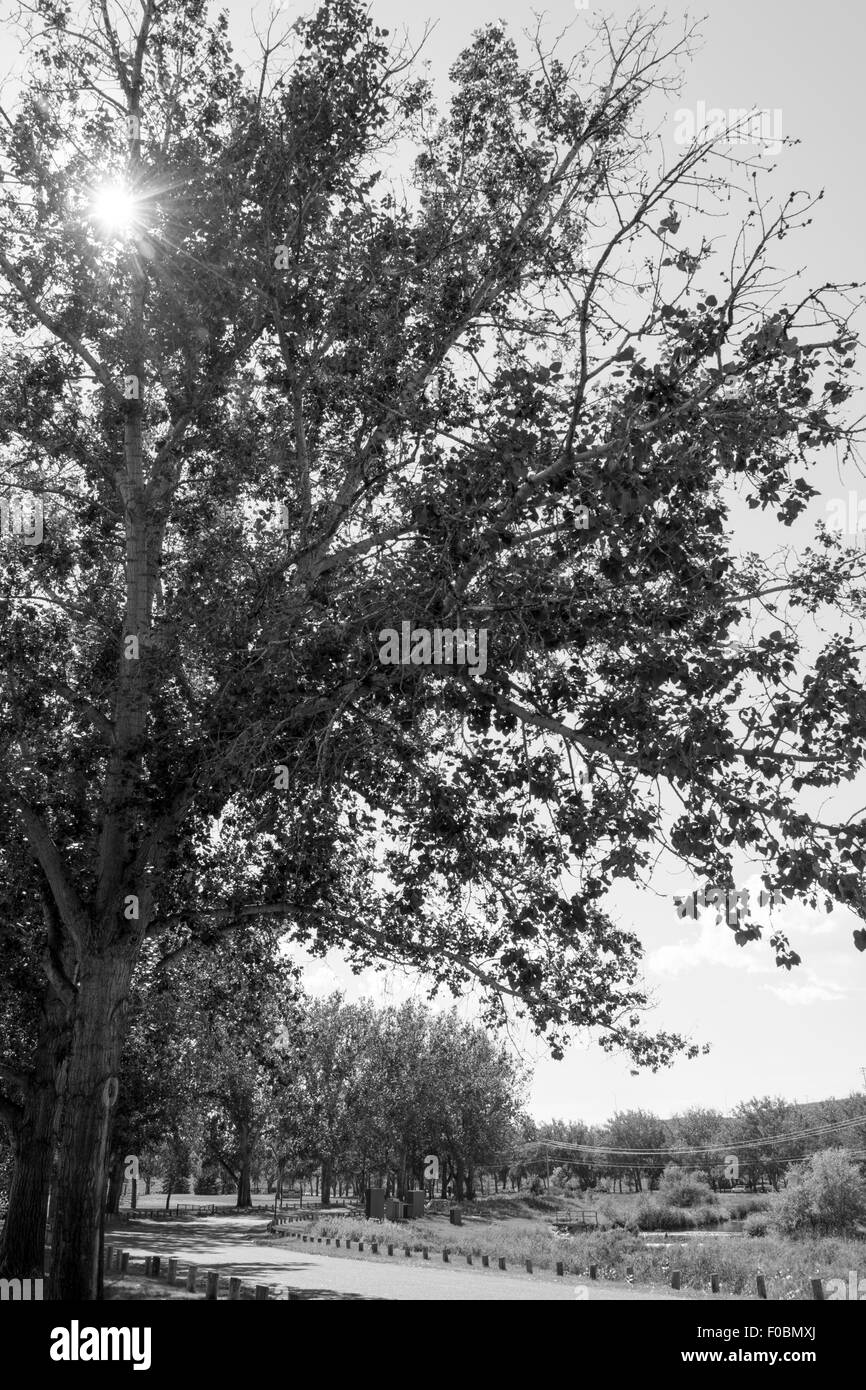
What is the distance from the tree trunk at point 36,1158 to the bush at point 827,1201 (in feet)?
121

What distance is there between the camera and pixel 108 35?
46.6 ft

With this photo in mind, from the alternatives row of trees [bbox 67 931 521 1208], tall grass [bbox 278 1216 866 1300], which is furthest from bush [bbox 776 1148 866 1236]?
row of trees [bbox 67 931 521 1208]

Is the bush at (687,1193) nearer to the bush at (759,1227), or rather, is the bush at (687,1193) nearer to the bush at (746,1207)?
the bush at (746,1207)

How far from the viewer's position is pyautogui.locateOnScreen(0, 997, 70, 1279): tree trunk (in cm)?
1878

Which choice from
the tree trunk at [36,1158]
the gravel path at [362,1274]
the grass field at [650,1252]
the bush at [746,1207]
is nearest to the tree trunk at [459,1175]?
the bush at [746,1207]

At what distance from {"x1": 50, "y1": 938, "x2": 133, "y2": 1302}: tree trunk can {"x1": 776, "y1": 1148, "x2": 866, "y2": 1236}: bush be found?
137 ft

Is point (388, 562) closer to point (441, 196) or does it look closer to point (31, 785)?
point (441, 196)

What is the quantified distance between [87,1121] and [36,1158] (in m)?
8.93

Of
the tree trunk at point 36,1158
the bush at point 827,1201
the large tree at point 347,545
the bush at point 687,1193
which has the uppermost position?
the large tree at point 347,545

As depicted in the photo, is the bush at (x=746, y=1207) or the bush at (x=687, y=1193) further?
the bush at (x=687, y=1193)

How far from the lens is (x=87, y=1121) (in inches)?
469

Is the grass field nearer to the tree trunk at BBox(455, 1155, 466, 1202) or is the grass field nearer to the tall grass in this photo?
the tall grass

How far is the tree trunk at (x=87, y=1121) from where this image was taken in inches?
452

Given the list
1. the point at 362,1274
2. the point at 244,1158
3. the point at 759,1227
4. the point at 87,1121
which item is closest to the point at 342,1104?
the point at 244,1158
